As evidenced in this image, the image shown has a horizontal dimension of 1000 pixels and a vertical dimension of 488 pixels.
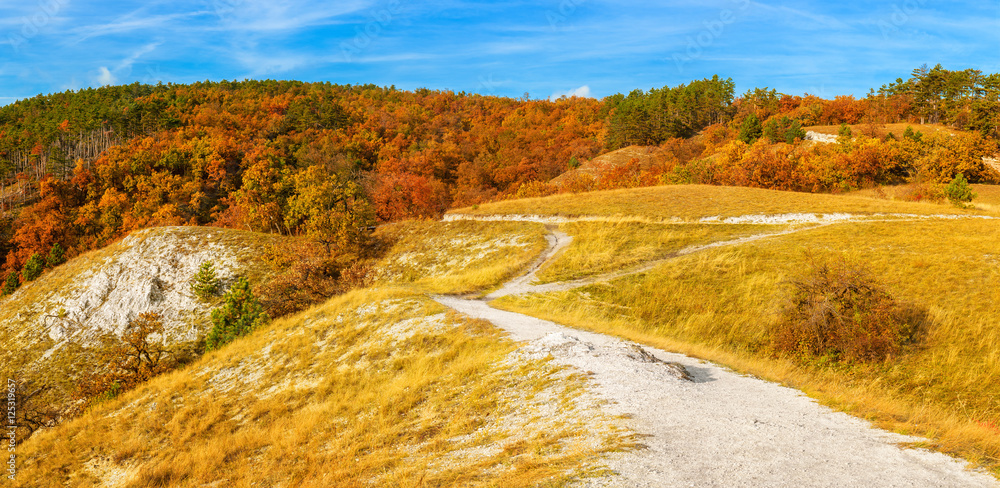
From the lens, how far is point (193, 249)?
40375mm

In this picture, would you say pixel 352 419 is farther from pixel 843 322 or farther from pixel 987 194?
pixel 987 194

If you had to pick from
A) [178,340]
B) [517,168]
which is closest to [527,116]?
[517,168]

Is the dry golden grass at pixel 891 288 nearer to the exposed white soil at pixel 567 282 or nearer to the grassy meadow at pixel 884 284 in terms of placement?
the grassy meadow at pixel 884 284

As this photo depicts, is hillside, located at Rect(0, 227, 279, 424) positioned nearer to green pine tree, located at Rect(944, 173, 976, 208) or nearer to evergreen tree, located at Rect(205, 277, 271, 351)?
evergreen tree, located at Rect(205, 277, 271, 351)

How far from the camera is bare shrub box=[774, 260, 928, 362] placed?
1420cm

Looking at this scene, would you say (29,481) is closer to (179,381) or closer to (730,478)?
(179,381)

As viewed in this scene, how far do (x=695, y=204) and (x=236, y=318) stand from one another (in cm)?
3206

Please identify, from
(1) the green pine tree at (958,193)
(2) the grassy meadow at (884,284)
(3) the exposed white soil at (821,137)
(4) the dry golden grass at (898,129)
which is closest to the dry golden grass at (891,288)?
(2) the grassy meadow at (884,284)

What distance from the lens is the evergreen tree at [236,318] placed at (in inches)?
902

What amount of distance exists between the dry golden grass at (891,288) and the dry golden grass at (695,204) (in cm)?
563

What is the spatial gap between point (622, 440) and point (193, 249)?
42.9m

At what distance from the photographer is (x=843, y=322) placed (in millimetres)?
14688

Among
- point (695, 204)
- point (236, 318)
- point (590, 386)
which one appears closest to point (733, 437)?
point (590, 386)

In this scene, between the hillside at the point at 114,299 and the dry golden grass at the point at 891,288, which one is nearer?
the dry golden grass at the point at 891,288
